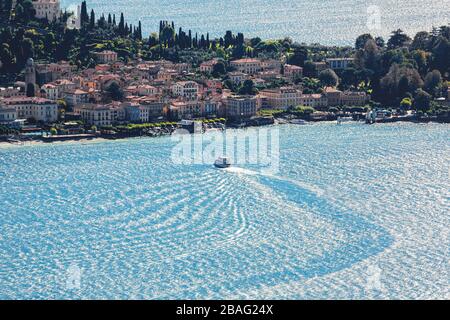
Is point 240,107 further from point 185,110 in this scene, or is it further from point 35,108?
point 35,108

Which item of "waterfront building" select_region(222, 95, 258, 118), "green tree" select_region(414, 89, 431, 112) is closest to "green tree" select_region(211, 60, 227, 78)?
"waterfront building" select_region(222, 95, 258, 118)

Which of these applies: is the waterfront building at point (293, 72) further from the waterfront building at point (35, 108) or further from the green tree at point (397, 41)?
the waterfront building at point (35, 108)

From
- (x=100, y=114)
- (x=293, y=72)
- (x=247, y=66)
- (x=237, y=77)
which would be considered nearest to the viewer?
(x=100, y=114)

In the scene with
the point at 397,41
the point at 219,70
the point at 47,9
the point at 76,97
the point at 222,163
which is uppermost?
the point at 47,9

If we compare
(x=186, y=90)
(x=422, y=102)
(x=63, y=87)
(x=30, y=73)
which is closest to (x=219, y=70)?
(x=186, y=90)

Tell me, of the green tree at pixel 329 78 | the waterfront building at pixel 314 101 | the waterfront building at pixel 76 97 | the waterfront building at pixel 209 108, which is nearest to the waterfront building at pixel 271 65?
the green tree at pixel 329 78

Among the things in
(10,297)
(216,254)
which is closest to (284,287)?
(216,254)
